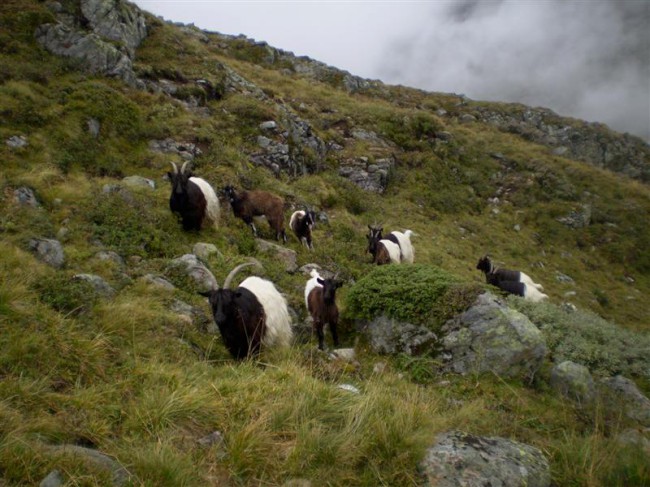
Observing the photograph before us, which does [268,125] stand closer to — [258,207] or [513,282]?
[258,207]

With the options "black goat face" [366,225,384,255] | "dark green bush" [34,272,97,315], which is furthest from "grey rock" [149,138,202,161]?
"dark green bush" [34,272,97,315]

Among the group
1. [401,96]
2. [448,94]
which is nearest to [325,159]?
[401,96]

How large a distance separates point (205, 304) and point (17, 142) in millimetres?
8169

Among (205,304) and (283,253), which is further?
(283,253)

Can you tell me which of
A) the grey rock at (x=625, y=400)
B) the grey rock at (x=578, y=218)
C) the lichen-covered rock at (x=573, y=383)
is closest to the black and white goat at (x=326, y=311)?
the lichen-covered rock at (x=573, y=383)

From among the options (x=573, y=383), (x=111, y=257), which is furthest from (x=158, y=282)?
(x=573, y=383)

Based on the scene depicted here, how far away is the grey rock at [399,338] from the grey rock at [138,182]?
8047 millimetres

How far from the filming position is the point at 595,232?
25.9 m

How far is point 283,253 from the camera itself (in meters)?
A: 11.7

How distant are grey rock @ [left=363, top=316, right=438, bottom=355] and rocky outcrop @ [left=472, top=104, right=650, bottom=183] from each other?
140 ft

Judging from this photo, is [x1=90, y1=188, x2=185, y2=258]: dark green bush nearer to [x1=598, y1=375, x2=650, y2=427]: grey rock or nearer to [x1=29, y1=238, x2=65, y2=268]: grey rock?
[x1=29, y1=238, x2=65, y2=268]: grey rock

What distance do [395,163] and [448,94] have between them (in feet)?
109

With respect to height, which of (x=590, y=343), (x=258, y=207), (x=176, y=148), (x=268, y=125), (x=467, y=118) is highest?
(x=467, y=118)

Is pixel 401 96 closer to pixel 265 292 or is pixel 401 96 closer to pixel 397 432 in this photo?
pixel 265 292
